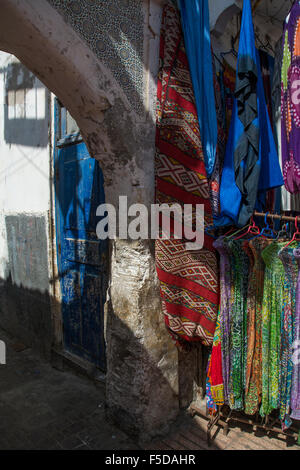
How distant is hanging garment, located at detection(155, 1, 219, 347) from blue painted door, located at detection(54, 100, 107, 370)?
998 mm

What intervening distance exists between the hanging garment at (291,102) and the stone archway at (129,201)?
959 mm

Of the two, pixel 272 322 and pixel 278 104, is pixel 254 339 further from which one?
pixel 278 104

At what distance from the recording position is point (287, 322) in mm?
2115

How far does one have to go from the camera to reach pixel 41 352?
433cm

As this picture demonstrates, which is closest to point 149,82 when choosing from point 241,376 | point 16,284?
point 241,376

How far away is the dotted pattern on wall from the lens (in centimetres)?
214

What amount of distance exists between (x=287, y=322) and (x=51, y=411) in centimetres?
230

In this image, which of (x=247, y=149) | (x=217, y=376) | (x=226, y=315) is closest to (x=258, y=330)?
(x=226, y=315)

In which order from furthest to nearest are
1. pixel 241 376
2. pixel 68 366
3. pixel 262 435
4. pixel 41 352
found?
1. pixel 41 352
2. pixel 68 366
3. pixel 262 435
4. pixel 241 376

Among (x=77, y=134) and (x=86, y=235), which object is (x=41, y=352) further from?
(x=77, y=134)

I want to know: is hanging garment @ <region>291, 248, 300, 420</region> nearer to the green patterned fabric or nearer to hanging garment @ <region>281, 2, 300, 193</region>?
the green patterned fabric

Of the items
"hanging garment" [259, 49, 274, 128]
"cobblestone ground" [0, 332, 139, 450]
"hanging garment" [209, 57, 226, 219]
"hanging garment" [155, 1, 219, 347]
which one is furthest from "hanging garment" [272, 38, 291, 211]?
"cobblestone ground" [0, 332, 139, 450]

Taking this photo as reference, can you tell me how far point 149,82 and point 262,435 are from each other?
2.80 metres

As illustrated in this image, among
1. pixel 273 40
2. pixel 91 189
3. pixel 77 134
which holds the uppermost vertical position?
pixel 273 40
